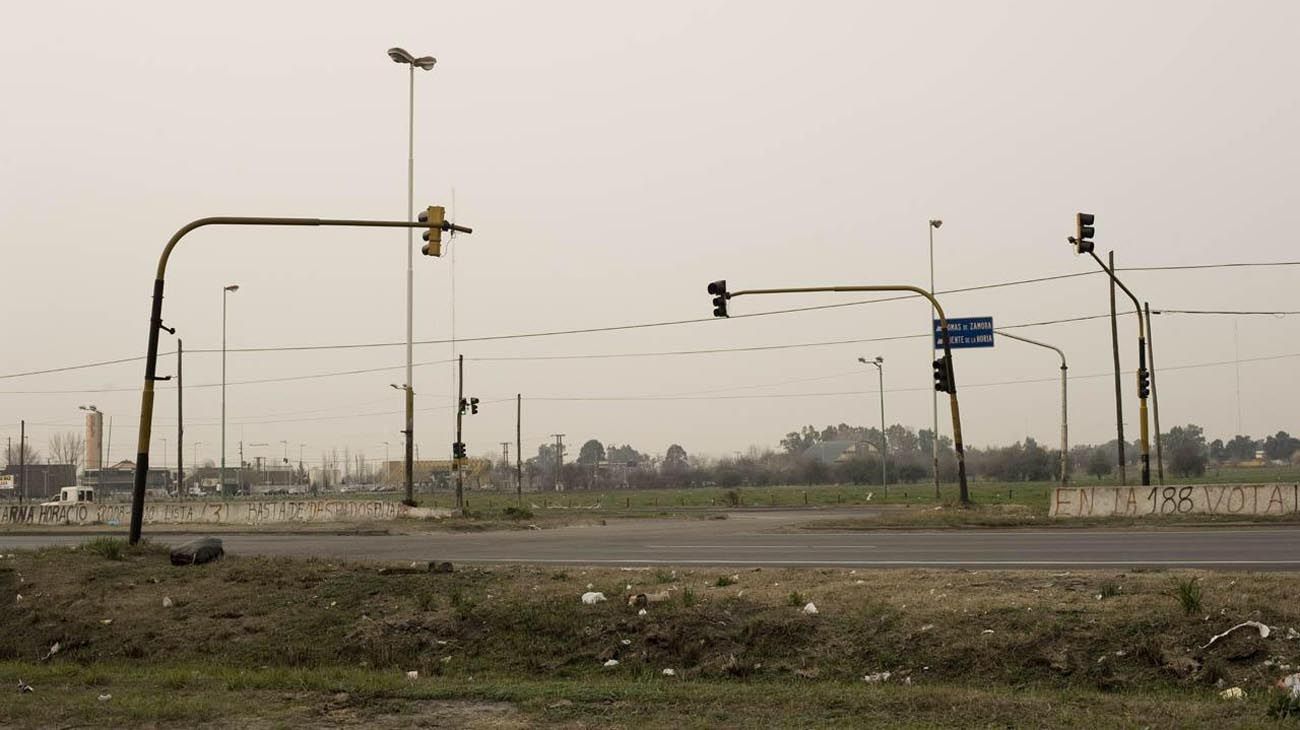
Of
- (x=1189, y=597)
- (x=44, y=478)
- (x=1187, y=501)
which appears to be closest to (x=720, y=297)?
(x=1187, y=501)

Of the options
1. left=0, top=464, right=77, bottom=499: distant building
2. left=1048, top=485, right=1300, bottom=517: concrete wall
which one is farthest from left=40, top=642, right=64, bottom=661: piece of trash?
left=0, top=464, right=77, bottom=499: distant building

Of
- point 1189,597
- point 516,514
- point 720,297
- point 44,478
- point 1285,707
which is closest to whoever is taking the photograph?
point 1285,707

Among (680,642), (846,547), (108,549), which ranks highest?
(108,549)

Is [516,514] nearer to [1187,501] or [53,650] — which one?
[1187,501]

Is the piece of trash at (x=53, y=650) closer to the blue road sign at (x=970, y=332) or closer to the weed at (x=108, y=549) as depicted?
the weed at (x=108, y=549)

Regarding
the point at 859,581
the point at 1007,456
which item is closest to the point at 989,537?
the point at 859,581

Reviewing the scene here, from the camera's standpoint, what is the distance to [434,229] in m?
20.6

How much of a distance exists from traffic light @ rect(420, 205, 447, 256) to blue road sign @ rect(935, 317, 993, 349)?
71.1ft

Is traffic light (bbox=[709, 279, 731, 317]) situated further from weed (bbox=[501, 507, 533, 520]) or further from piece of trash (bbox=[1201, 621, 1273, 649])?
piece of trash (bbox=[1201, 621, 1273, 649])

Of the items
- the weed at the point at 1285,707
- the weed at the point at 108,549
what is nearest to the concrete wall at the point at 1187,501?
the weed at the point at 108,549

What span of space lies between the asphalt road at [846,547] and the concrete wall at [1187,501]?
4792mm

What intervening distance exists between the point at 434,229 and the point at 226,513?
29.5 meters

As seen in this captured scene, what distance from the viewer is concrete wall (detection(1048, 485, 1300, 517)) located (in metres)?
30.9

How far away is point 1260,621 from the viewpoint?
30.1 ft
